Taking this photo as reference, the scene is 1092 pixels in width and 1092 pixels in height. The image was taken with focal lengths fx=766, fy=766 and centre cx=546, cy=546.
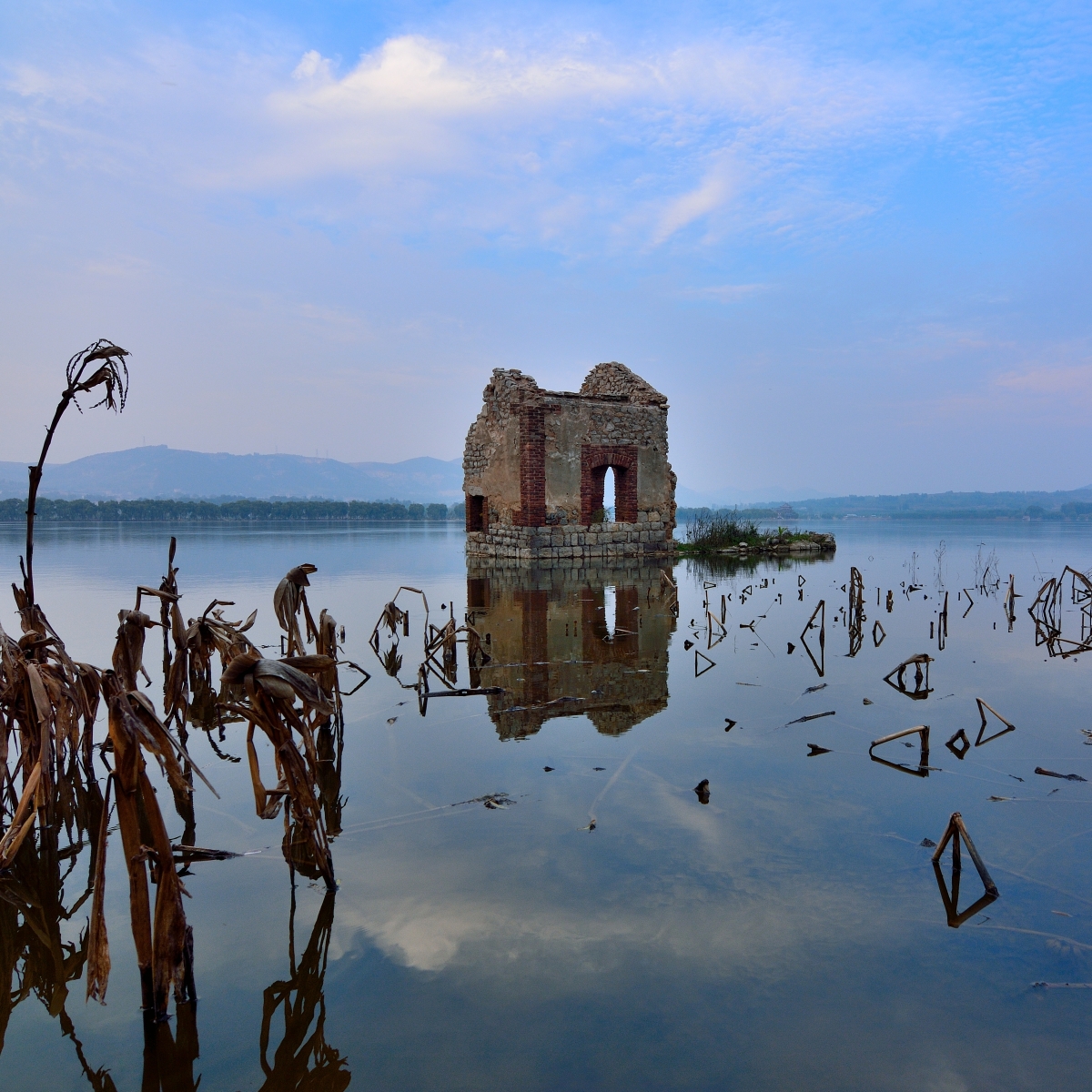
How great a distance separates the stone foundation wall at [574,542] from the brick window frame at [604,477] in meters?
0.40

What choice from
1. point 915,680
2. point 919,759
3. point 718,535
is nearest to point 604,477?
point 718,535

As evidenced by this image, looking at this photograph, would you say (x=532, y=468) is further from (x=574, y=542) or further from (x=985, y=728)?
(x=985, y=728)

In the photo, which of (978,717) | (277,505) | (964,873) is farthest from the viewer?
(277,505)

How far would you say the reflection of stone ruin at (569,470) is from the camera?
19.6 metres

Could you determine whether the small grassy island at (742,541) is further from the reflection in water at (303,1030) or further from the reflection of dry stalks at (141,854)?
the reflection of dry stalks at (141,854)

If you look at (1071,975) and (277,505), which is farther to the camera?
(277,505)

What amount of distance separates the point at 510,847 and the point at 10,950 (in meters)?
2.12

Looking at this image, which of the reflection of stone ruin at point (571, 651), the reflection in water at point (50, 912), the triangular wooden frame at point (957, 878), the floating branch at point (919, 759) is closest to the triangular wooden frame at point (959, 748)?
the floating branch at point (919, 759)

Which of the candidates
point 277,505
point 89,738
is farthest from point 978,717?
point 277,505

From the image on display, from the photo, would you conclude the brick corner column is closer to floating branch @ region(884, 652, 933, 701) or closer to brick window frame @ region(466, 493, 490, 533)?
brick window frame @ region(466, 493, 490, 533)

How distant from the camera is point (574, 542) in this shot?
20234 mm

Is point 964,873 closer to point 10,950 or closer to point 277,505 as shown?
point 10,950

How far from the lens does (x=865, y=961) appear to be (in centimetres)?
293

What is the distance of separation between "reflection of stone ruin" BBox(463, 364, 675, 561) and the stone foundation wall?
0.09 ft
